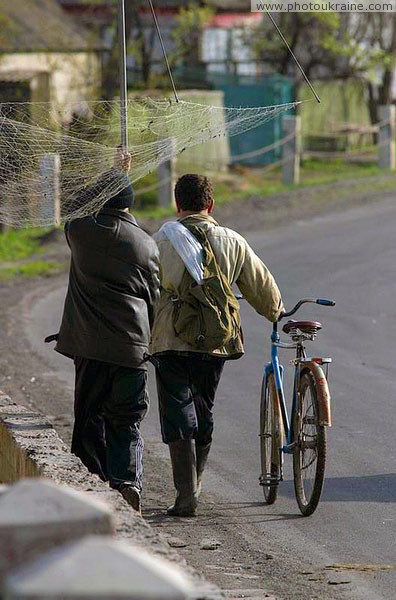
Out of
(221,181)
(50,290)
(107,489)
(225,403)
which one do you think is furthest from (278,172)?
(107,489)

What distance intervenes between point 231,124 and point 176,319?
3.57ft

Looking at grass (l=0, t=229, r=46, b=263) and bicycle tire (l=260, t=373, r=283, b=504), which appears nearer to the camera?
bicycle tire (l=260, t=373, r=283, b=504)

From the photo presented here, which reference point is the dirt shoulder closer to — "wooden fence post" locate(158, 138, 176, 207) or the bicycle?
"wooden fence post" locate(158, 138, 176, 207)

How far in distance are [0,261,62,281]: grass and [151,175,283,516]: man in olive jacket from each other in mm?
8764

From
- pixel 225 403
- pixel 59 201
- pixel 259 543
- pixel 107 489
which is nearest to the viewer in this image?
pixel 107 489

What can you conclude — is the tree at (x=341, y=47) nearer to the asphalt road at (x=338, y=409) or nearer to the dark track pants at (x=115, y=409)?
the asphalt road at (x=338, y=409)

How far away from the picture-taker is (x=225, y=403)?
9.43 meters

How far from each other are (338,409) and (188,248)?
2.61 meters

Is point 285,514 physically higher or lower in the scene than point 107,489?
lower

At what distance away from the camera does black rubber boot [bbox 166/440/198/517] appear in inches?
269

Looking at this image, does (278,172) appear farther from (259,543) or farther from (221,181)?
(259,543)

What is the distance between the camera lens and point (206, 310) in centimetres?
680

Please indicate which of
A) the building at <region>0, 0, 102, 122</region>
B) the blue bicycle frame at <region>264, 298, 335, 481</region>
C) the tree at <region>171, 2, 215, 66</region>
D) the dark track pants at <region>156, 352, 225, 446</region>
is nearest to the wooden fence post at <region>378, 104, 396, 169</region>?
the tree at <region>171, 2, 215, 66</region>

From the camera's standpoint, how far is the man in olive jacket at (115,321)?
660cm
